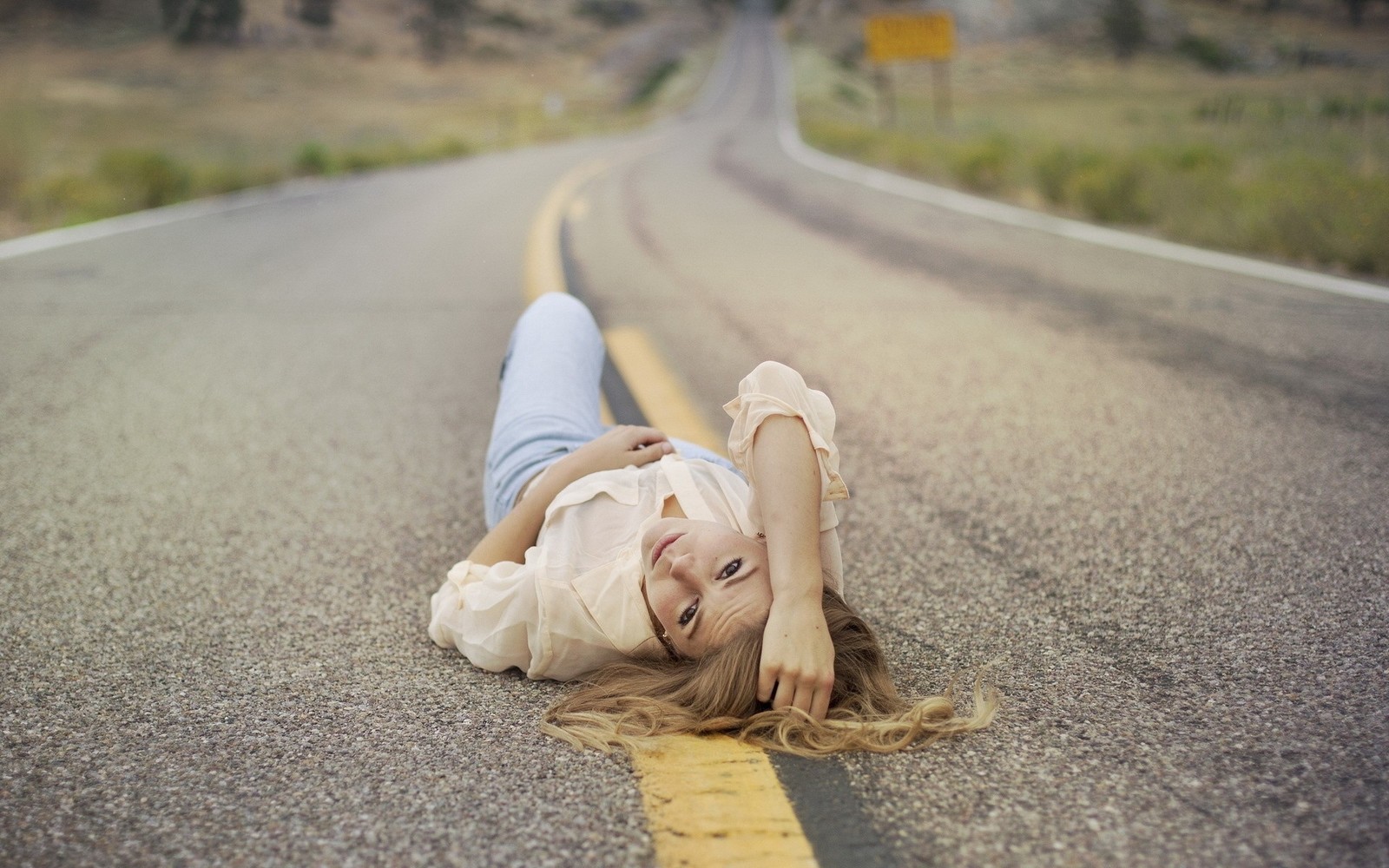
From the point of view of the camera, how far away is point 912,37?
2512 cm

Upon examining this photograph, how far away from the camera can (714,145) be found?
91.8ft

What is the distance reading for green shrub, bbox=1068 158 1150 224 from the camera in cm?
979

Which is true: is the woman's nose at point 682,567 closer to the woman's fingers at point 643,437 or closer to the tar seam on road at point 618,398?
the woman's fingers at point 643,437

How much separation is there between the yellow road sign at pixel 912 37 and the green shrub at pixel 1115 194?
1554cm

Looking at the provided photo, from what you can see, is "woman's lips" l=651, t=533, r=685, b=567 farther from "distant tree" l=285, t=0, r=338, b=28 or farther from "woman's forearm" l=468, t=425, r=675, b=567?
"distant tree" l=285, t=0, r=338, b=28

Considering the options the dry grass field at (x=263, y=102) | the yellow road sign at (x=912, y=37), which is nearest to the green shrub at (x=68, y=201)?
the dry grass field at (x=263, y=102)

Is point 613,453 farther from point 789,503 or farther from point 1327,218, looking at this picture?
point 1327,218

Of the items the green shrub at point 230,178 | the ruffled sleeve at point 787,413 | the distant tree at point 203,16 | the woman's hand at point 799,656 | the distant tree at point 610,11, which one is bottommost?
the woman's hand at point 799,656

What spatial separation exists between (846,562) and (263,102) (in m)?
36.0

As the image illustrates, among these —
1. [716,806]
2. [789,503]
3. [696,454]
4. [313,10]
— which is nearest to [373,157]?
[313,10]

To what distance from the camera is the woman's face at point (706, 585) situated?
1.99 m

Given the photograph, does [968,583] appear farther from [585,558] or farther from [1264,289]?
[1264,289]

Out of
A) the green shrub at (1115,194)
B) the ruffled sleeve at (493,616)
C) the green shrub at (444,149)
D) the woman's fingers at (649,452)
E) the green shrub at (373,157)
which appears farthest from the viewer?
the green shrub at (444,149)

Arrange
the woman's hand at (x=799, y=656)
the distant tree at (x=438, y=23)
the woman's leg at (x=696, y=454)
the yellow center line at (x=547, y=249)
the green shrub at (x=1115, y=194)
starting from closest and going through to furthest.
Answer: the woman's hand at (x=799, y=656)
the woman's leg at (x=696, y=454)
the yellow center line at (x=547, y=249)
the green shrub at (x=1115, y=194)
the distant tree at (x=438, y=23)
